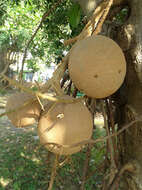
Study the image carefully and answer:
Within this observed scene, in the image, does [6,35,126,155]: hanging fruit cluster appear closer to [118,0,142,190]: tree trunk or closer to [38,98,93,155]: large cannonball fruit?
[38,98,93,155]: large cannonball fruit

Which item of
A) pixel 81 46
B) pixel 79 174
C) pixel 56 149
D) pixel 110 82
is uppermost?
pixel 81 46

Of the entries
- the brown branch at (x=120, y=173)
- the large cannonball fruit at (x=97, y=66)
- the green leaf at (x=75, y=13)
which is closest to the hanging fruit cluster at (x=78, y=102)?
the large cannonball fruit at (x=97, y=66)

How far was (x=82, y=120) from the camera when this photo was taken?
2.17 ft

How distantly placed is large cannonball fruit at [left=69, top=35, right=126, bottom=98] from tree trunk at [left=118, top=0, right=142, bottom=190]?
16 cm

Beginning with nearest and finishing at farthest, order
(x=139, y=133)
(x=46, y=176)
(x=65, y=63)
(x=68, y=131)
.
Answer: (x=68, y=131), (x=65, y=63), (x=139, y=133), (x=46, y=176)

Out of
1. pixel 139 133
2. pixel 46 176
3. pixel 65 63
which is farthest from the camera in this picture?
pixel 46 176

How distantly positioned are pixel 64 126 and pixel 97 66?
0.23m

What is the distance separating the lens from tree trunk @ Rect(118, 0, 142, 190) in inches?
31.9

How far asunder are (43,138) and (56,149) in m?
0.06

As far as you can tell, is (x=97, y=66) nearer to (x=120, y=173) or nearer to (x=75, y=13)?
(x=120, y=173)

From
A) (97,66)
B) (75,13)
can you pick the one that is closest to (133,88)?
(97,66)

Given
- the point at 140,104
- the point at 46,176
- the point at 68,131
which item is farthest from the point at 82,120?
the point at 46,176

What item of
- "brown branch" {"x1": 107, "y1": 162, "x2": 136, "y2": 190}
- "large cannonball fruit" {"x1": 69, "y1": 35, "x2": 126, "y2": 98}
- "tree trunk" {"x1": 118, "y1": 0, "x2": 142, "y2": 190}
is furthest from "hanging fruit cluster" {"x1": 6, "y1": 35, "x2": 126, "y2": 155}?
"brown branch" {"x1": 107, "y1": 162, "x2": 136, "y2": 190}

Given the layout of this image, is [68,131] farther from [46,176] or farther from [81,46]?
[46,176]
